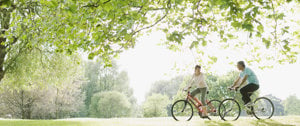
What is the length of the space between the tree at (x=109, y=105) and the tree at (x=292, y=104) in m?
44.4

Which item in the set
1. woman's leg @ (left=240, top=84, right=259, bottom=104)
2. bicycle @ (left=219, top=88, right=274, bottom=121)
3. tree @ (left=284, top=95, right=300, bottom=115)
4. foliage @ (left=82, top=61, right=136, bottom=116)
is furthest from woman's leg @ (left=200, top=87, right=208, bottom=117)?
tree @ (left=284, top=95, right=300, bottom=115)

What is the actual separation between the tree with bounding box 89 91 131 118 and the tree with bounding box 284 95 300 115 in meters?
44.4

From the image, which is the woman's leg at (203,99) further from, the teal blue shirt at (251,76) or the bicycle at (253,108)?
the teal blue shirt at (251,76)

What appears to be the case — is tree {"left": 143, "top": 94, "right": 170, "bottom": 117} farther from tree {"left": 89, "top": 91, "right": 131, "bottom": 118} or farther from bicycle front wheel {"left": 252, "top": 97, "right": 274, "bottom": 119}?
bicycle front wheel {"left": 252, "top": 97, "right": 274, "bottom": 119}

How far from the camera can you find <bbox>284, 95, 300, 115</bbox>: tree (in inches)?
2565

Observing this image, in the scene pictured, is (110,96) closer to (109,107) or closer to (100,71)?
(109,107)

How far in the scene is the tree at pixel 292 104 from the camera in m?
65.2

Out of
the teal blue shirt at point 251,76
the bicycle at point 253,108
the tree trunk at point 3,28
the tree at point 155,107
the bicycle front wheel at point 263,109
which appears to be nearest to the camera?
the teal blue shirt at point 251,76

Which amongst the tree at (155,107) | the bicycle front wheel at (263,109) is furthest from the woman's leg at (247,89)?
the tree at (155,107)

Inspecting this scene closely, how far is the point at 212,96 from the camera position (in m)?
34.7

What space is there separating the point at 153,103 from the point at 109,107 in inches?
306

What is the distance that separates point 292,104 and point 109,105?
1937 inches

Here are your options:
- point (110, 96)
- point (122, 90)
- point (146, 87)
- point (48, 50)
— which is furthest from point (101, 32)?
point (146, 87)

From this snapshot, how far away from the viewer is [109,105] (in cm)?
4553
